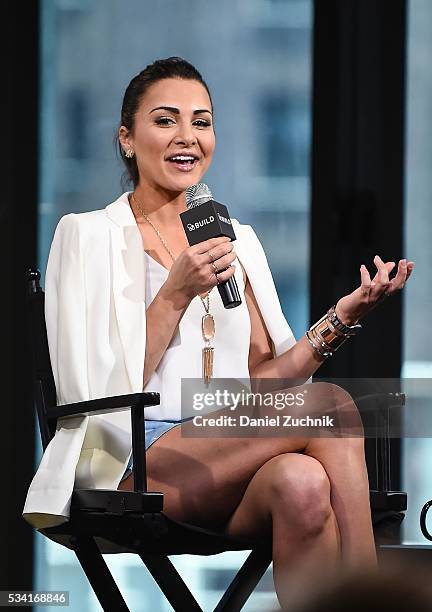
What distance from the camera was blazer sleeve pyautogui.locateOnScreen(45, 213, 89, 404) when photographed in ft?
6.13

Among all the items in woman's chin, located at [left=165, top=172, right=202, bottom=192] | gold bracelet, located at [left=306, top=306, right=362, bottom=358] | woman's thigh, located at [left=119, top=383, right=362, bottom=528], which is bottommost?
woman's thigh, located at [left=119, top=383, right=362, bottom=528]

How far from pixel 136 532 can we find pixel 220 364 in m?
0.42

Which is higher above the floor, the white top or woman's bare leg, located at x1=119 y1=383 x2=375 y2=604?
the white top

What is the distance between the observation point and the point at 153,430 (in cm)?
187

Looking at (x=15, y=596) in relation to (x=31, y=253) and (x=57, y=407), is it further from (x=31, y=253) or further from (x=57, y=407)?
(x=57, y=407)

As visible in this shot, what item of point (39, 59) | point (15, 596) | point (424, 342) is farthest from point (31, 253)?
point (424, 342)

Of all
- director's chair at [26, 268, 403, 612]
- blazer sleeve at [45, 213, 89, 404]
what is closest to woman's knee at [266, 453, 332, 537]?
director's chair at [26, 268, 403, 612]

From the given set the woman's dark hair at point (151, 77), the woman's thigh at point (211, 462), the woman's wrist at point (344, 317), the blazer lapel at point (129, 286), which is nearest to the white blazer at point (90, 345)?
the blazer lapel at point (129, 286)

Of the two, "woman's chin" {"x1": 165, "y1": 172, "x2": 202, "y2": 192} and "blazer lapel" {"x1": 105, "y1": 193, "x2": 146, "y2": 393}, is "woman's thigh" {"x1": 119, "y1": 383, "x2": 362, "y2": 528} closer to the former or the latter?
"blazer lapel" {"x1": 105, "y1": 193, "x2": 146, "y2": 393}

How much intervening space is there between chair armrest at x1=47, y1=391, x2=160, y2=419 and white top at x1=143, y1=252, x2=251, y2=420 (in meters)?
0.17

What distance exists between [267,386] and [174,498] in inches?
13.7

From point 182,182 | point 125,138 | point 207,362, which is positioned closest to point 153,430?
point 207,362

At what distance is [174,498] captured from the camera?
175 cm

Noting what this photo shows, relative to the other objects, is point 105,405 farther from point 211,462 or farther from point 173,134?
point 173,134
